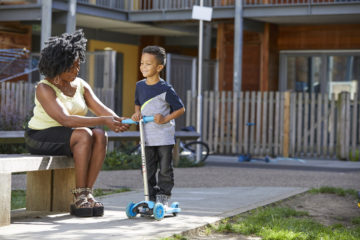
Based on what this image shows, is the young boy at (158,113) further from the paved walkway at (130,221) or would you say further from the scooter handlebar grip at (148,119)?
the paved walkway at (130,221)

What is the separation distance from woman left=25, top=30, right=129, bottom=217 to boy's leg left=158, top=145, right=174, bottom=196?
1.31 ft

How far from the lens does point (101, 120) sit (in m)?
6.31

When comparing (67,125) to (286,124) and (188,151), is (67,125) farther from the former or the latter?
(286,124)

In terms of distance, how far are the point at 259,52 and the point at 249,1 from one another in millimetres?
1497

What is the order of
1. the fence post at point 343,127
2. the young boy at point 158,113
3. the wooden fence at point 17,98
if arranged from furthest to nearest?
the fence post at point 343,127 < the wooden fence at point 17,98 < the young boy at point 158,113

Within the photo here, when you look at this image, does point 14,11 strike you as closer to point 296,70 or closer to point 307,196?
point 296,70

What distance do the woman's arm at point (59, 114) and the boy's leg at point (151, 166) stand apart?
401 mm

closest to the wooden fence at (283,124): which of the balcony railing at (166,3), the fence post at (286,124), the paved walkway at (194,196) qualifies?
the fence post at (286,124)

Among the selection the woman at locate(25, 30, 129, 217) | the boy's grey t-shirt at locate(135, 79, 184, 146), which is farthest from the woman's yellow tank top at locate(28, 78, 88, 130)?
the boy's grey t-shirt at locate(135, 79, 184, 146)

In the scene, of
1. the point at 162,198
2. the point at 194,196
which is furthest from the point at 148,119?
the point at 194,196

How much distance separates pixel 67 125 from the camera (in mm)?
6254

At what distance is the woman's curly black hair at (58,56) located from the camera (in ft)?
20.7

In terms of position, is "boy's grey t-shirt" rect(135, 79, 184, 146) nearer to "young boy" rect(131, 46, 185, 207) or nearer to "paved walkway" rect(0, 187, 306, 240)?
"young boy" rect(131, 46, 185, 207)

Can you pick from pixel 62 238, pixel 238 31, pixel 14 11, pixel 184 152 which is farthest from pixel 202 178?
pixel 14 11
